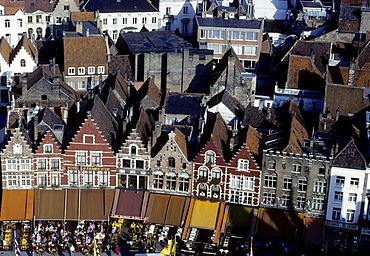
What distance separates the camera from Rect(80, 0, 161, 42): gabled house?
156000 mm

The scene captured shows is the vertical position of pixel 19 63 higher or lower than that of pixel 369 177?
higher

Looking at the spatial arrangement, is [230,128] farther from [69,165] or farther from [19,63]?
[19,63]

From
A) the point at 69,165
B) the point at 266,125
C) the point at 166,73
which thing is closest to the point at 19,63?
the point at 166,73

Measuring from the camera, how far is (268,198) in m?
97.3

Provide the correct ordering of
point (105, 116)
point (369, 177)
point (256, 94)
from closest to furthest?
point (369, 177) → point (105, 116) → point (256, 94)

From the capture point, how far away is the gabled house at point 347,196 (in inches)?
3696

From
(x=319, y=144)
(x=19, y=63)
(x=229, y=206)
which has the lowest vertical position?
(x=229, y=206)

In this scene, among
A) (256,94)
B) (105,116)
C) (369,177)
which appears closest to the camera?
(369,177)

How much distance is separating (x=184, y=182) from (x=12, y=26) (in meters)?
63.9

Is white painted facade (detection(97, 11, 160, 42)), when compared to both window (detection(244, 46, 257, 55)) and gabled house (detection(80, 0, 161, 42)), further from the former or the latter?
window (detection(244, 46, 257, 55))

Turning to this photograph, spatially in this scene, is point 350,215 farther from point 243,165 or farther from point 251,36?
point 251,36

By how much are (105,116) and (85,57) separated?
75.1ft

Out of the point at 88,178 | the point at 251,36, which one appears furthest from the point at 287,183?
the point at 251,36

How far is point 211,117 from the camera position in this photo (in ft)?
349
